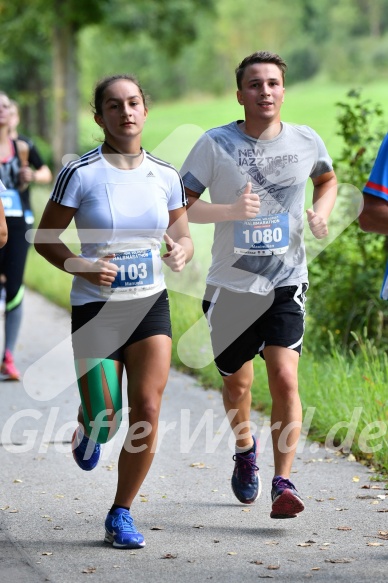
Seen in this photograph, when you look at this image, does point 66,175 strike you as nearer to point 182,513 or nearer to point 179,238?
point 179,238

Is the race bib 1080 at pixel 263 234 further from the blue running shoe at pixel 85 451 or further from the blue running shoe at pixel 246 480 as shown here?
the blue running shoe at pixel 85 451

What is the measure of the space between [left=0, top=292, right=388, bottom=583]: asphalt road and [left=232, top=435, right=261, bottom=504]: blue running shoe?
64mm

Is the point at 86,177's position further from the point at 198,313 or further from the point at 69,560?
the point at 198,313

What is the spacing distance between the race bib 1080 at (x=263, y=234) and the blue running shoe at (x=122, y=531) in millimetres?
1351

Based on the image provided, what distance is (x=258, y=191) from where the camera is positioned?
5.40 m

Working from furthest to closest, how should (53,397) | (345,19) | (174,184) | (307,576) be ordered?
1. (345,19)
2. (53,397)
3. (174,184)
4. (307,576)

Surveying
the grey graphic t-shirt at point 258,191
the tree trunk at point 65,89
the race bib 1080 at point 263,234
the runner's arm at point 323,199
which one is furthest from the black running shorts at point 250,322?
the tree trunk at point 65,89

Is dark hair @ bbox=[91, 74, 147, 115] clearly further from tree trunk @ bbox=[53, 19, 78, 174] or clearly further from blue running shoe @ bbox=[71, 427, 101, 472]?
tree trunk @ bbox=[53, 19, 78, 174]

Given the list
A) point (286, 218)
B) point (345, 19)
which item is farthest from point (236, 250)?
point (345, 19)

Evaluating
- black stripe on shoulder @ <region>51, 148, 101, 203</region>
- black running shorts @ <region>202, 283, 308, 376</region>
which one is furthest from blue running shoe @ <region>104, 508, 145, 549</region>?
black stripe on shoulder @ <region>51, 148, 101, 203</region>

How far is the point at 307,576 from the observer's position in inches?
174

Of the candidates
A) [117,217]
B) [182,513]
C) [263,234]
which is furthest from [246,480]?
[117,217]

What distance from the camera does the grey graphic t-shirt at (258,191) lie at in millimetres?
5406

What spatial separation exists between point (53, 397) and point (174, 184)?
3.72 m
